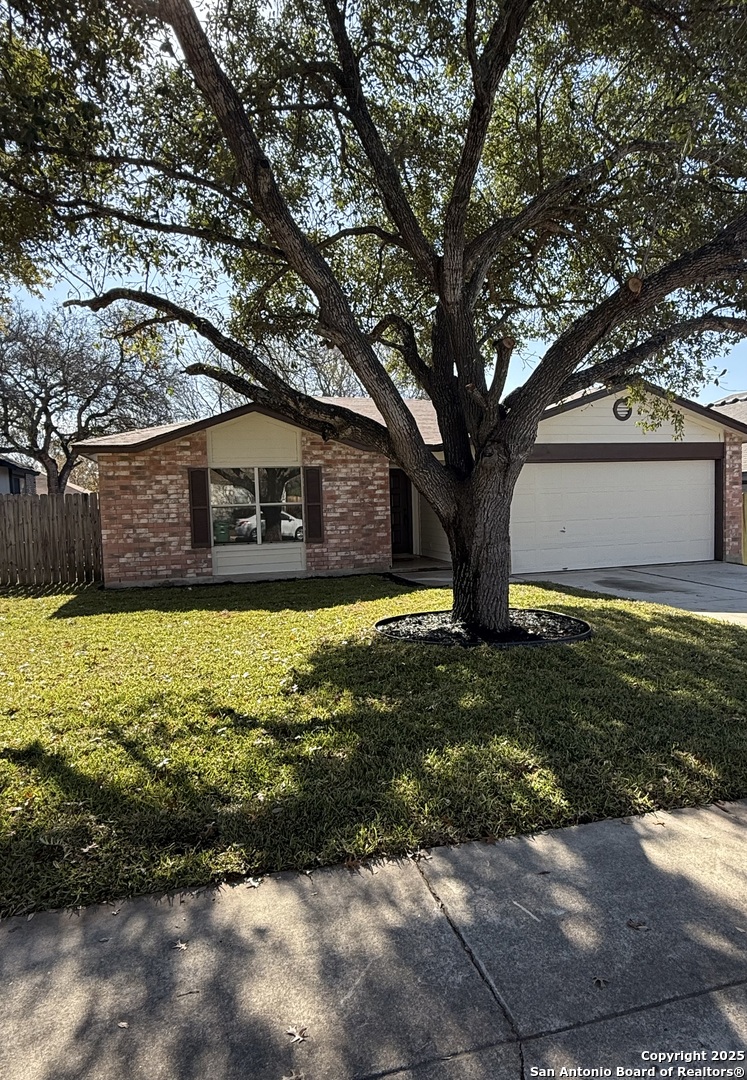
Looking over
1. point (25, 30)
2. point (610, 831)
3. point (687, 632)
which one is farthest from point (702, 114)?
point (25, 30)

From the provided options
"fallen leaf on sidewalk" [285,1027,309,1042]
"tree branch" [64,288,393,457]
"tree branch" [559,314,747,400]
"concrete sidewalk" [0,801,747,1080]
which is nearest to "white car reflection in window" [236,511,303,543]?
"tree branch" [64,288,393,457]

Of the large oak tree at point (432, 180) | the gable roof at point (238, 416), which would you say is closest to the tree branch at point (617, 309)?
the large oak tree at point (432, 180)

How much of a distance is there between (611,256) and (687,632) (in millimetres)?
4669

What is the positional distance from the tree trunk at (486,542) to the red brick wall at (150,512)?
21.3ft

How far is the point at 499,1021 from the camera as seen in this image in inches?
78.9

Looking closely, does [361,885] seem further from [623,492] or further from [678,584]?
[623,492]

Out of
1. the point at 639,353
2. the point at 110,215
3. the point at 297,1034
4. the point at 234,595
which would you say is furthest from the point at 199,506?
the point at 297,1034

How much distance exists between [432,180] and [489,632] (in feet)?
19.3

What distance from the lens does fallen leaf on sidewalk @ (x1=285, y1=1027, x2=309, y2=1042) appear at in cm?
194

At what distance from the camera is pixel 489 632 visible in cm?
662

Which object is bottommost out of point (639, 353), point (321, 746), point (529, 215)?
point (321, 746)

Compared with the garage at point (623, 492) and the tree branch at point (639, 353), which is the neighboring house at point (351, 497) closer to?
the garage at point (623, 492)

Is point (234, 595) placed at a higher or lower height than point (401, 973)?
higher

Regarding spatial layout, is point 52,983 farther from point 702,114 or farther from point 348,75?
point 348,75
